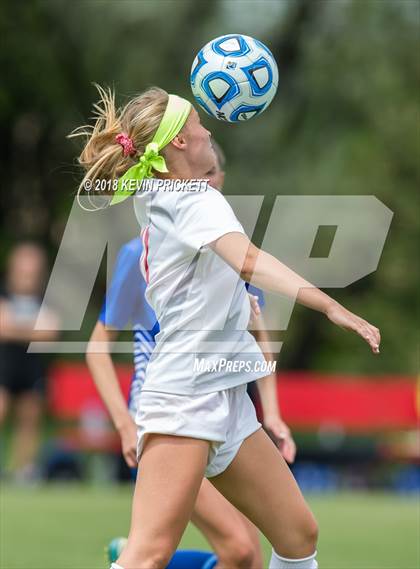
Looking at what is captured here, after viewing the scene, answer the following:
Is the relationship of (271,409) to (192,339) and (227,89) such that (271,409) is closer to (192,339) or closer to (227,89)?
(192,339)

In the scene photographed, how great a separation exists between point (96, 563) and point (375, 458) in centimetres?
866

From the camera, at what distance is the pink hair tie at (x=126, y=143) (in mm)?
3832

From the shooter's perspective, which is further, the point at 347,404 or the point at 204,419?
the point at 347,404

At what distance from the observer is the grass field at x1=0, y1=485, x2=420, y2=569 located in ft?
22.7

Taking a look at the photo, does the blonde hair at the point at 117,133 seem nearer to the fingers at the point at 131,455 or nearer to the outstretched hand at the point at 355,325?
the outstretched hand at the point at 355,325

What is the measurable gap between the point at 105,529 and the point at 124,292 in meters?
3.89

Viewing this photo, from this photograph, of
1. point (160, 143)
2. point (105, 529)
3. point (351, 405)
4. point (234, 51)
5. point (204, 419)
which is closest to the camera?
point (204, 419)

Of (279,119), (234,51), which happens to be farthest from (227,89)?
(279,119)

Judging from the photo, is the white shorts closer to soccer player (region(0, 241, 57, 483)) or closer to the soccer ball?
the soccer ball

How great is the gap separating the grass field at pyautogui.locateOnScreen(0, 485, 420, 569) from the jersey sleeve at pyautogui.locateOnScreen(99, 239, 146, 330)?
2156 millimetres

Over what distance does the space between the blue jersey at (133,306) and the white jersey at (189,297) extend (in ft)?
3.46

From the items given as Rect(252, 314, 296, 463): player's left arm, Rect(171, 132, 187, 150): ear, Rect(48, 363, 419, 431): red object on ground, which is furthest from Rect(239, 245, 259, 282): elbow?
Rect(48, 363, 419, 431): red object on ground

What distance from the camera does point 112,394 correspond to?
4.56 metres

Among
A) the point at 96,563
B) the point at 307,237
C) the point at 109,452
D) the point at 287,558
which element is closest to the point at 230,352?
the point at 287,558
